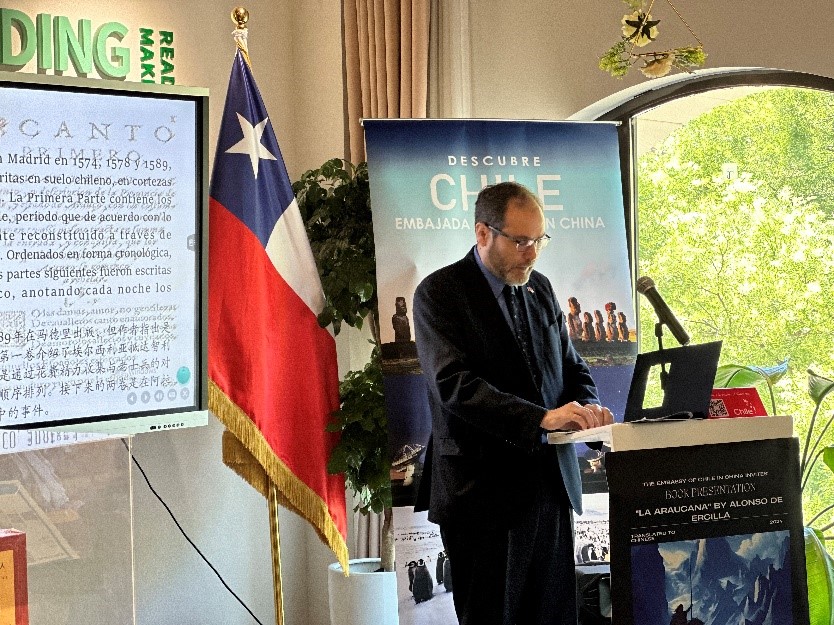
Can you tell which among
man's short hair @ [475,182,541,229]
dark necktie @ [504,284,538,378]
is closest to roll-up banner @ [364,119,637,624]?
man's short hair @ [475,182,541,229]

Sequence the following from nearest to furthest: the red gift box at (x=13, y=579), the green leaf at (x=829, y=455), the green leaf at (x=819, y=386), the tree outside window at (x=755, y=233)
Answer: the red gift box at (x=13, y=579) < the green leaf at (x=829, y=455) < the green leaf at (x=819, y=386) < the tree outside window at (x=755, y=233)

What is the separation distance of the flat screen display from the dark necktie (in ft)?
3.26

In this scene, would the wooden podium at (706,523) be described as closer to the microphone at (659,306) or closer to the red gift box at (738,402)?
the red gift box at (738,402)

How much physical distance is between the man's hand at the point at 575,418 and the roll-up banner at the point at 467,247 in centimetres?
59

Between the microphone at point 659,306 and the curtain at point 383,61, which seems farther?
the curtain at point 383,61

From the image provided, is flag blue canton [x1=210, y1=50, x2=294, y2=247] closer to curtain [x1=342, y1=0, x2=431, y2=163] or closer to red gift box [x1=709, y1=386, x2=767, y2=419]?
curtain [x1=342, y1=0, x2=431, y2=163]

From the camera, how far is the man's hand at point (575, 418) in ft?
9.27

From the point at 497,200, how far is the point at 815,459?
1.32 meters

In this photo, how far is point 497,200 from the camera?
10.9ft

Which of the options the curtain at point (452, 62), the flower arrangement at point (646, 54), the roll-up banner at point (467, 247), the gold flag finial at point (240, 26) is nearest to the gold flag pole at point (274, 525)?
the gold flag finial at point (240, 26)

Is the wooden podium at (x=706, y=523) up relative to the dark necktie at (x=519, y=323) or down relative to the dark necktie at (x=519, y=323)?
down

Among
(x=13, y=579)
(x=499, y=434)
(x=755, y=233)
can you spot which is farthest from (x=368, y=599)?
(x=13, y=579)

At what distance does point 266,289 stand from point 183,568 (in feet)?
4.23

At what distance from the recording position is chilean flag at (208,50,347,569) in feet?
11.4
